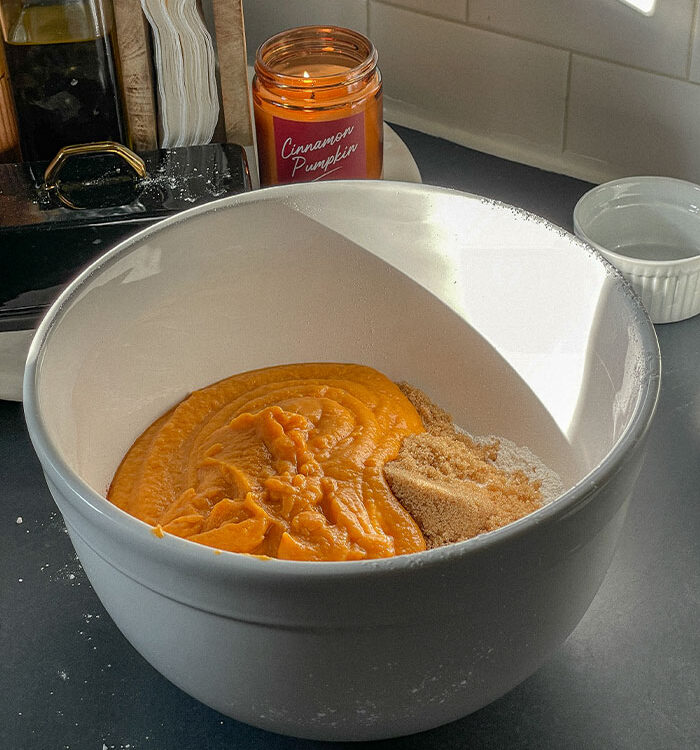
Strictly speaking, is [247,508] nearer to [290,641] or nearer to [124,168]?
[290,641]

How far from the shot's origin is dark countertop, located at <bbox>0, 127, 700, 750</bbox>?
0.55 m

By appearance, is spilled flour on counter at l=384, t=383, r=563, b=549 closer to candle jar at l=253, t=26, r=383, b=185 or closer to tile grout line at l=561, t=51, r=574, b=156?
candle jar at l=253, t=26, r=383, b=185

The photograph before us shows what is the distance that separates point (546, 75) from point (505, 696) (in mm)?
632

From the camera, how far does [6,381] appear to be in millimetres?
764

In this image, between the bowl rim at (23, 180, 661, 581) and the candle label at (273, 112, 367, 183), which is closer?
the bowl rim at (23, 180, 661, 581)

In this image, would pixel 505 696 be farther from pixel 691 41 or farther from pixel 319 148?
pixel 691 41

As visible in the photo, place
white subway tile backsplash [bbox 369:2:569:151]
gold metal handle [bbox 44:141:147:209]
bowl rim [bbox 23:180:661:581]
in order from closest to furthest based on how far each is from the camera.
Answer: bowl rim [bbox 23:180:661:581]
gold metal handle [bbox 44:141:147:209]
white subway tile backsplash [bbox 369:2:569:151]

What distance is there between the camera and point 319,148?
81 cm

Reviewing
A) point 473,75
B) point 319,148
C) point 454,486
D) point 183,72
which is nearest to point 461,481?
point 454,486

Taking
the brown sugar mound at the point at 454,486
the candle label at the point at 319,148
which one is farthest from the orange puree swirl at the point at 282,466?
the candle label at the point at 319,148

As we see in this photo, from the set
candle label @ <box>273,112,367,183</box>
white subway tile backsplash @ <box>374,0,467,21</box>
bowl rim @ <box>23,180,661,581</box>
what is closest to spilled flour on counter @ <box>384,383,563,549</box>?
bowl rim @ <box>23,180,661,581</box>

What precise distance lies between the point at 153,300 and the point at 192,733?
27cm

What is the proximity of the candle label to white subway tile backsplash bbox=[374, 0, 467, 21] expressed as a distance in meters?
0.25

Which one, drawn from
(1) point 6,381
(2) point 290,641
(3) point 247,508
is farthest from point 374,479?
(1) point 6,381
